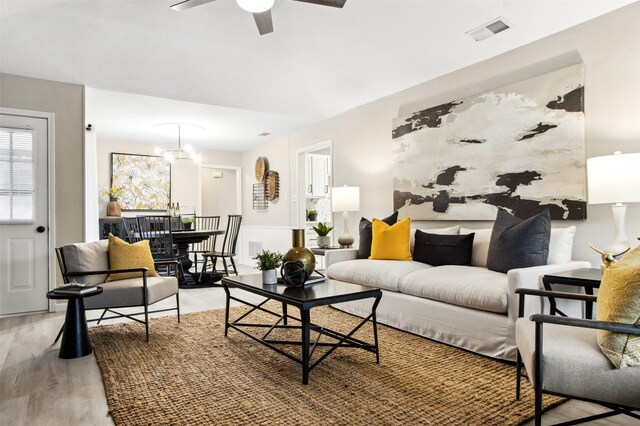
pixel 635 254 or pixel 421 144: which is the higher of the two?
pixel 421 144

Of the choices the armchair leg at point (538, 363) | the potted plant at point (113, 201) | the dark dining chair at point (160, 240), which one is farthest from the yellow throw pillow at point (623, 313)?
the potted plant at point (113, 201)

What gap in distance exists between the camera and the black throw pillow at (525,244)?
2.80 m

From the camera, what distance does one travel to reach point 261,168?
25.6 ft

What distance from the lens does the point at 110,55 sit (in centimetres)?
370

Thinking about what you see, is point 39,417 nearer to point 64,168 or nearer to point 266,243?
point 64,168

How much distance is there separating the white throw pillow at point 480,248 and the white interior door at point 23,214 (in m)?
4.27

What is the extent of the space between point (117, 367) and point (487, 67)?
3.96 m

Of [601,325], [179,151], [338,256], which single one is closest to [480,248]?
[338,256]

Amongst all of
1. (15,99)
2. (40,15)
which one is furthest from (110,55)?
(15,99)

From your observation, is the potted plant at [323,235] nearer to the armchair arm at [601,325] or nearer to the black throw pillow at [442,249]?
the black throw pillow at [442,249]

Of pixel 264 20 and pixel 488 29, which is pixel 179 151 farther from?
pixel 488 29

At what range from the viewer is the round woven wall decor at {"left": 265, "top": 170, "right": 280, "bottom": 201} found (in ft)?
24.1

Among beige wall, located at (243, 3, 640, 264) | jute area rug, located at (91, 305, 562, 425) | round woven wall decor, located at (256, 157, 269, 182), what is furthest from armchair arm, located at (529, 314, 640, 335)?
round woven wall decor, located at (256, 157, 269, 182)

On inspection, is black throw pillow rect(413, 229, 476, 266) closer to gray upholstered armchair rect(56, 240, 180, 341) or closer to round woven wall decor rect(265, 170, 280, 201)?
gray upholstered armchair rect(56, 240, 180, 341)
